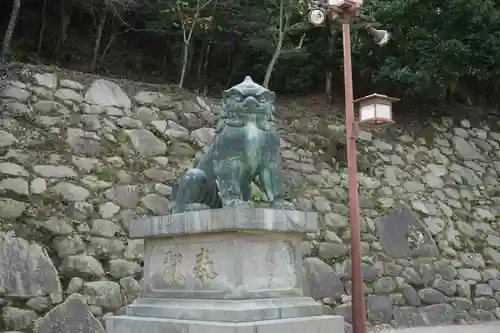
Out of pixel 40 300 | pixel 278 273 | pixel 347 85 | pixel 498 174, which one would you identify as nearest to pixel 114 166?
pixel 40 300

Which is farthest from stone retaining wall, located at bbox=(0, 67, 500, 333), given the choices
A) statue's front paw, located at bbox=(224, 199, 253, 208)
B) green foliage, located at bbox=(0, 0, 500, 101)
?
statue's front paw, located at bbox=(224, 199, 253, 208)

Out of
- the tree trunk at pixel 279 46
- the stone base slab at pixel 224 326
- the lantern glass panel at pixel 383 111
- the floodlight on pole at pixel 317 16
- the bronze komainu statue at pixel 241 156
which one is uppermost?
the tree trunk at pixel 279 46

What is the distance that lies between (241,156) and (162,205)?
3.82 m

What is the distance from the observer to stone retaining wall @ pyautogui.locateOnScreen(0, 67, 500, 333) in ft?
22.4

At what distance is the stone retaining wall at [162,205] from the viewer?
6827 mm

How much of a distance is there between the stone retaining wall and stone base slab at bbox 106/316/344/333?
7.07 ft

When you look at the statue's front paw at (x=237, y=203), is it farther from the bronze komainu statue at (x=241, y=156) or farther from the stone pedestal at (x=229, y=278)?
the stone pedestal at (x=229, y=278)

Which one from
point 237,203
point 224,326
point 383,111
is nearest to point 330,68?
point 383,111

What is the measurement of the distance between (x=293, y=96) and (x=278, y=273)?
333 inches

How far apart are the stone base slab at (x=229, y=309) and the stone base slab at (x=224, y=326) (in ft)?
0.20

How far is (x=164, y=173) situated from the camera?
8453 mm

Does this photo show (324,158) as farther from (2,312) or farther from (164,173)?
(2,312)

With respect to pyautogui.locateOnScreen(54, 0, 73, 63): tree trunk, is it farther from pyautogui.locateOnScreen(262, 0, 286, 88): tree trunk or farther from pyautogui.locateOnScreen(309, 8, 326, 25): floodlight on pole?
pyautogui.locateOnScreen(309, 8, 326, 25): floodlight on pole

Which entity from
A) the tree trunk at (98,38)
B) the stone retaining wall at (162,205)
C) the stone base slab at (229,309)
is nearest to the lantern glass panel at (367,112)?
the stone retaining wall at (162,205)
